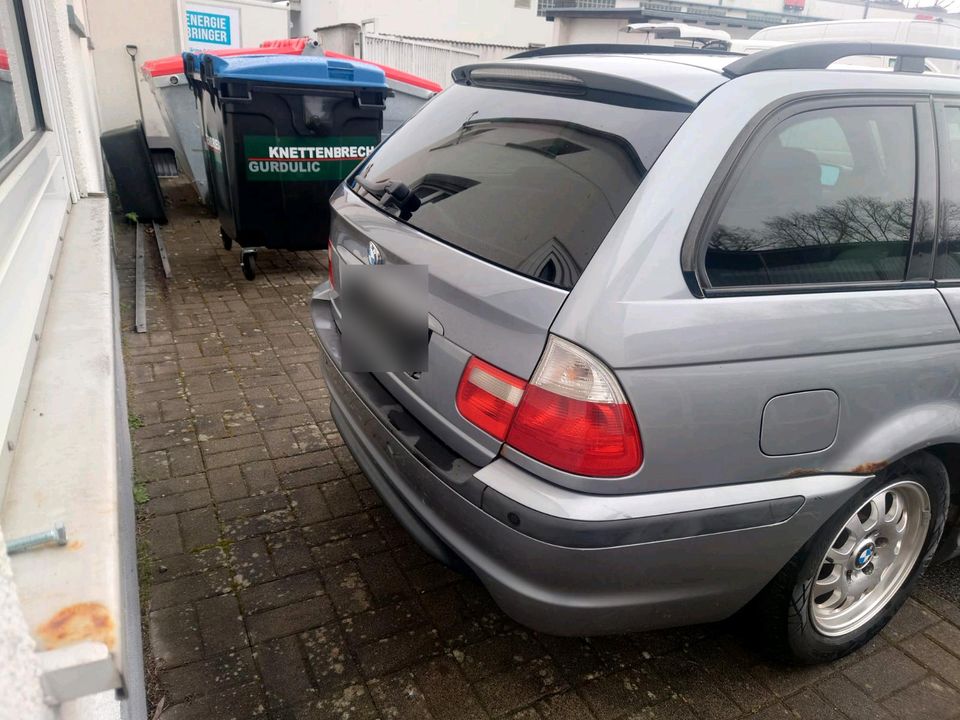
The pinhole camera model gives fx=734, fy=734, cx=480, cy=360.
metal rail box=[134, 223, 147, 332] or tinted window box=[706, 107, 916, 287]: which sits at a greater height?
tinted window box=[706, 107, 916, 287]

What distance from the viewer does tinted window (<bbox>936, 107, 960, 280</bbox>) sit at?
7.48 feet

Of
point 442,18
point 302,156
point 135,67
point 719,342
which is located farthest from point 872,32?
point 442,18

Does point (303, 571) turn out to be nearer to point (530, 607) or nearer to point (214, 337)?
point (530, 607)

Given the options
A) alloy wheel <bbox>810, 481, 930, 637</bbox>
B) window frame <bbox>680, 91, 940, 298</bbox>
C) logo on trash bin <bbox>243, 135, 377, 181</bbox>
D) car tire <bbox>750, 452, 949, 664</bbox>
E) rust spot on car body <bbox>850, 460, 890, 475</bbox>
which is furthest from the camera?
logo on trash bin <bbox>243, 135, 377, 181</bbox>

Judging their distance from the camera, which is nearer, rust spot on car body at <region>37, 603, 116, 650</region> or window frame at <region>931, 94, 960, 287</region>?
rust spot on car body at <region>37, 603, 116, 650</region>

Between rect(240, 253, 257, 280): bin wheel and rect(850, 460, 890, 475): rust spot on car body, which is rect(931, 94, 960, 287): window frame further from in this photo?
rect(240, 253, 257, 280): bin wheel

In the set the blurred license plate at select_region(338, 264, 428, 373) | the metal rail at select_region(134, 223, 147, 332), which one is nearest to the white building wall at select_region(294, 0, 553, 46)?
the metal rail at select_region(134, 223, 147, 332)

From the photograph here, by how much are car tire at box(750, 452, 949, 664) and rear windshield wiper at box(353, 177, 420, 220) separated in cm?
159

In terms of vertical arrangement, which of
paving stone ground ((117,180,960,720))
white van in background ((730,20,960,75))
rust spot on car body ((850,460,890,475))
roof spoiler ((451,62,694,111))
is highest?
white van in background ((730,20,960,75))

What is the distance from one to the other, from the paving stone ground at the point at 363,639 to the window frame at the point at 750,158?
1292 millimetres

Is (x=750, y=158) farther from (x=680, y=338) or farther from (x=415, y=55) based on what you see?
(x=415, y=55)

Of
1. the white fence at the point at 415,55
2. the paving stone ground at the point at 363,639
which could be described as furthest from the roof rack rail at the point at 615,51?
the white fence at the point at 415,55

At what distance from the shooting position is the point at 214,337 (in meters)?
4.81

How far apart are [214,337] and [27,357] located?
2957 mm
